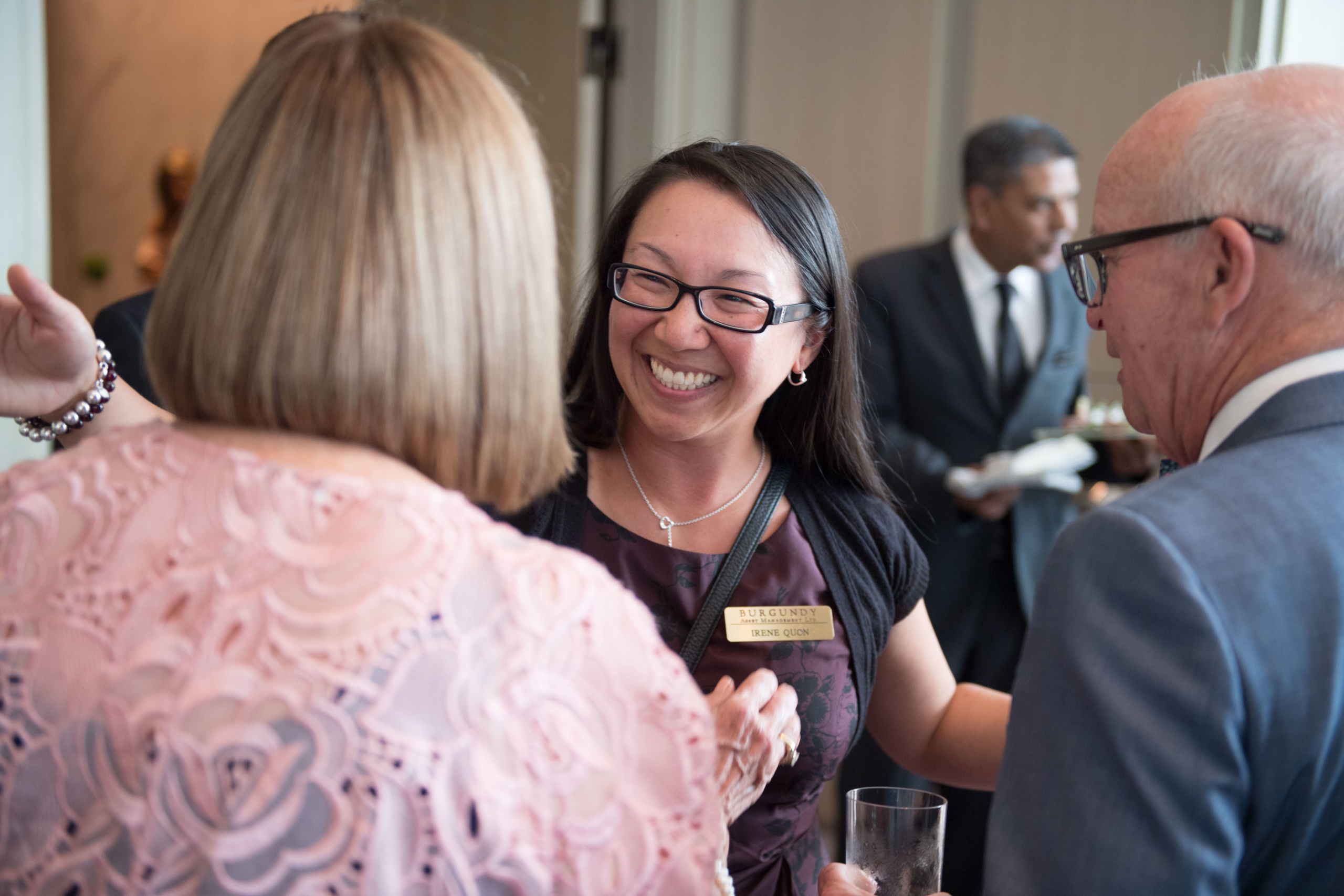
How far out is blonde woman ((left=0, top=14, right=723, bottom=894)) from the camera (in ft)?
2.33

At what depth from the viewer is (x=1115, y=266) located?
3.96ft

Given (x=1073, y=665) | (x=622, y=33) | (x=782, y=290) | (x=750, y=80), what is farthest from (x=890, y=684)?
(x=750, y=80)

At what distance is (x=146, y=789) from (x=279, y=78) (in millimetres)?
517

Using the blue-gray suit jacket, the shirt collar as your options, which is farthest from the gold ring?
the shirt collar

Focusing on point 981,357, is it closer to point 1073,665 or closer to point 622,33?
point 622,33

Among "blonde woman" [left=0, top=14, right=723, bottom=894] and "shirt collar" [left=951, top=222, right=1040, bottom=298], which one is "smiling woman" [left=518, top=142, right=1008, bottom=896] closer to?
"blonde woman" [left=0, top=14, right=723, bottom=894]

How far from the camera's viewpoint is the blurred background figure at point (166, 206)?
504cm

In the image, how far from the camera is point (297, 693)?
2.33 feet

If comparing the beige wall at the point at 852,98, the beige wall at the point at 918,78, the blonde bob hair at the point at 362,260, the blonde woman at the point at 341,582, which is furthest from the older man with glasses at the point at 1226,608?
the beige wall at the point at 852,98

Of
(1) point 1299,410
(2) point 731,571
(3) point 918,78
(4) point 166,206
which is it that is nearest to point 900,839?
(2) point 731,571

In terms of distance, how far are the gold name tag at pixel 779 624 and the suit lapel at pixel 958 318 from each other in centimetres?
203

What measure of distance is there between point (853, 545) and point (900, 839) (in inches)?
21.9

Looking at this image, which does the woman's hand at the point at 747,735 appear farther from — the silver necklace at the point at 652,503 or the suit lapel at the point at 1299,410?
the suit lapel at the point at 1299,410

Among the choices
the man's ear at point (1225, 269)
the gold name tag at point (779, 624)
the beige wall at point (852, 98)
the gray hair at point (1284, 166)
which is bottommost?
the gold name tag at point (779, 624)
